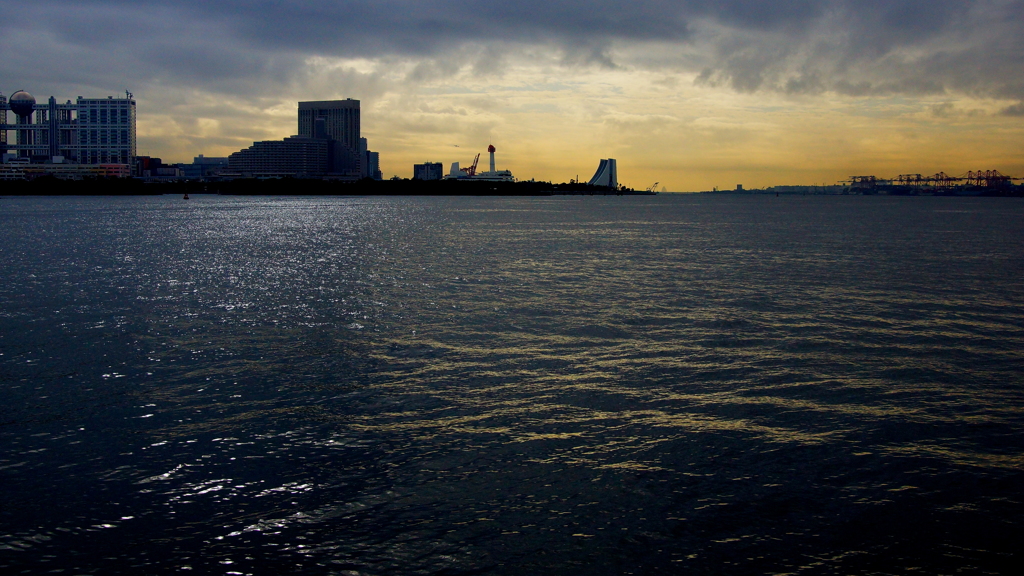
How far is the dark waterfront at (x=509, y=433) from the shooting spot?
28.9 feet

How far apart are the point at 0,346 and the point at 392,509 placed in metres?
14.6

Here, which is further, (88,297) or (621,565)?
(88,297)

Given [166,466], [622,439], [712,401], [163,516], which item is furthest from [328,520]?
[712,401]

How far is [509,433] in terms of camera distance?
12.5 metres

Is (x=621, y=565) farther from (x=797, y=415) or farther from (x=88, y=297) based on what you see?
(x=88, y=297)

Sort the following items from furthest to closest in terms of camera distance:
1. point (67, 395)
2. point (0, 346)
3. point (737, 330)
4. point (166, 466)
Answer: point (737, 330) < point (0, 346) < point (67, 395) < point (166, 466)

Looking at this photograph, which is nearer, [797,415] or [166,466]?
[166,466]

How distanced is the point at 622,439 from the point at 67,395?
423 inches

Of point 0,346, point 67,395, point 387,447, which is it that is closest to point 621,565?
point 387,447

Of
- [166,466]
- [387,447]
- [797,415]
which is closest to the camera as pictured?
[166,466]

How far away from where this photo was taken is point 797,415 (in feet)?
45.3

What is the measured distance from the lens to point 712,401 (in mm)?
14547

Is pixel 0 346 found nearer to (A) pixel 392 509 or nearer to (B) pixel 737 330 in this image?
(A) pixel 392 509

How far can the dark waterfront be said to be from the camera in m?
8.82
